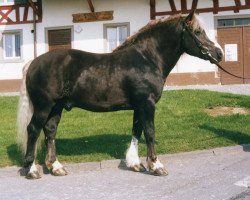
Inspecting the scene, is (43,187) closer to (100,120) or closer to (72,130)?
(72,130)

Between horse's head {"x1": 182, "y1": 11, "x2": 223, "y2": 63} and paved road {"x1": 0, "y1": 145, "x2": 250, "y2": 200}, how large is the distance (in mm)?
1743

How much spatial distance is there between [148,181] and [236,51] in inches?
637

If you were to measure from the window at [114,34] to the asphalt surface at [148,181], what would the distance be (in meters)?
15.1

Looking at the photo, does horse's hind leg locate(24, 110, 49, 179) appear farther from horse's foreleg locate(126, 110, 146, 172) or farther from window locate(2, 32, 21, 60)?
window locate(2, 32, 21, 60)

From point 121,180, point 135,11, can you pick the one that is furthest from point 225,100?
point 135,11

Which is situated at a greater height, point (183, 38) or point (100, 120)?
point (183, 38)

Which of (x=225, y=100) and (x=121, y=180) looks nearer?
(x=121, y=180)

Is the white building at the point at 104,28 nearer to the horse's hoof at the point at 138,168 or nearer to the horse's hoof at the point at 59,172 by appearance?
the horse's hoof at the point at 138,168

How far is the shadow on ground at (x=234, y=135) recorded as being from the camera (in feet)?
28.3

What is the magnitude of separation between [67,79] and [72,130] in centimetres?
364

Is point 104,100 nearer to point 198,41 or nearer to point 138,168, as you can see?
point 138,168

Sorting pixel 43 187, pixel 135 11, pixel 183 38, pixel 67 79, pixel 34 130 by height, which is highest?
pixel 135 11

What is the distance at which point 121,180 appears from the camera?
6496mm

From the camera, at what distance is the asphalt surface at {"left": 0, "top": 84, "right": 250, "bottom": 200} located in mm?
5617
